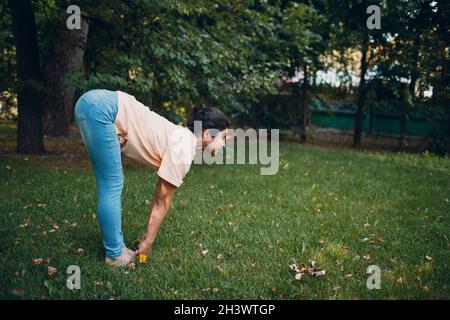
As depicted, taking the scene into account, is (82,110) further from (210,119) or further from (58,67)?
(58,67)

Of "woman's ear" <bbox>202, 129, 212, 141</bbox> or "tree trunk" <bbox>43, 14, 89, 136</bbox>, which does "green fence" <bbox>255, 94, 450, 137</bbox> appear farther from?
"woman's ear" <bbox>202, 129, 212, 141</bbox>

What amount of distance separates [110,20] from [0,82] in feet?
7.37

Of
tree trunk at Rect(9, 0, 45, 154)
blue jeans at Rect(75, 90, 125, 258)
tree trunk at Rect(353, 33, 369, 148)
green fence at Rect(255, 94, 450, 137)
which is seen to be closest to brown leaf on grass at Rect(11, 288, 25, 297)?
blue jeans at Rect(75, 90, 125, 258)

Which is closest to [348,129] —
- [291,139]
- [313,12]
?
[291,139]

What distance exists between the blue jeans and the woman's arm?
0.26 meters

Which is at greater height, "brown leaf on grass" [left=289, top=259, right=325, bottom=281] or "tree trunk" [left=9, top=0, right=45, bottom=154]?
"tree trunk" [left=9, top=0, right=45, bottom=154]

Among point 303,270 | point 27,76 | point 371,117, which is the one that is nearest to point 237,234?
point 303,270

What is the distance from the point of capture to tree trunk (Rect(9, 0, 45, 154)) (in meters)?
7.61

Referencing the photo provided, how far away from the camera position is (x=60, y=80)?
10.4 metres

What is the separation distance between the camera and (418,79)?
1228cm

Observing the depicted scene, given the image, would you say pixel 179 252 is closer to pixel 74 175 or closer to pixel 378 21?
pixel 74 175

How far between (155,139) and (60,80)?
8.21m

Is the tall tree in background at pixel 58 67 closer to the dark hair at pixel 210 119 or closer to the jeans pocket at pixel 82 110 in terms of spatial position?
the jeans pocket at pixel 82 110

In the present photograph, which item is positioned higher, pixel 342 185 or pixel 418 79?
pixel 418 79
